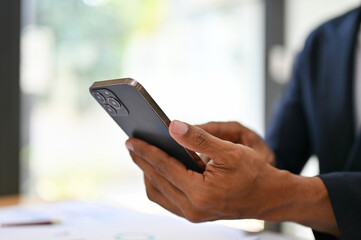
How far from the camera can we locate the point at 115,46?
6.10ft

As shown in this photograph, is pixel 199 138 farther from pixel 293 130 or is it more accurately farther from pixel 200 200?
pixel 293 130

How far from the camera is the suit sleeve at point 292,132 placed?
2.96ft

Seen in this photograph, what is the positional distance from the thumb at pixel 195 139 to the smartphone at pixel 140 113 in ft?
0.10

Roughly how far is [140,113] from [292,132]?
53 cm

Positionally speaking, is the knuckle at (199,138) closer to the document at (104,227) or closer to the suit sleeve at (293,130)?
the document at (104,227)

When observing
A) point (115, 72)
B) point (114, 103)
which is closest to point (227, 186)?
point (114, 103)

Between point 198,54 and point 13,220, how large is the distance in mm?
1606

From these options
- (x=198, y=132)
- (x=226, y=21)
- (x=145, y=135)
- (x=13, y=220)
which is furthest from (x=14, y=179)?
(x=226, y=21)

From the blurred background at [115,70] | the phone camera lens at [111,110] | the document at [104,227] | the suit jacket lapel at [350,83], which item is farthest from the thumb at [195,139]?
the blurred background at [115,70]

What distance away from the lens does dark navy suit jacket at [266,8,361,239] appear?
2.72 feet

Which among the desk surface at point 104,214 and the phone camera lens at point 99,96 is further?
the desk surface at point 104,214


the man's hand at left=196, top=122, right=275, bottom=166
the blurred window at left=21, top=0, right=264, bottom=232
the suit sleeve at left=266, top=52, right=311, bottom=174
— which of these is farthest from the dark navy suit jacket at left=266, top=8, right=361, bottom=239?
the blurred window at left=21, top=0, right=264, bottom=232

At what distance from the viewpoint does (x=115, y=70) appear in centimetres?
186

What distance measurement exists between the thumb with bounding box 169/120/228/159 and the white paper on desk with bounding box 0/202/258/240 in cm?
22
